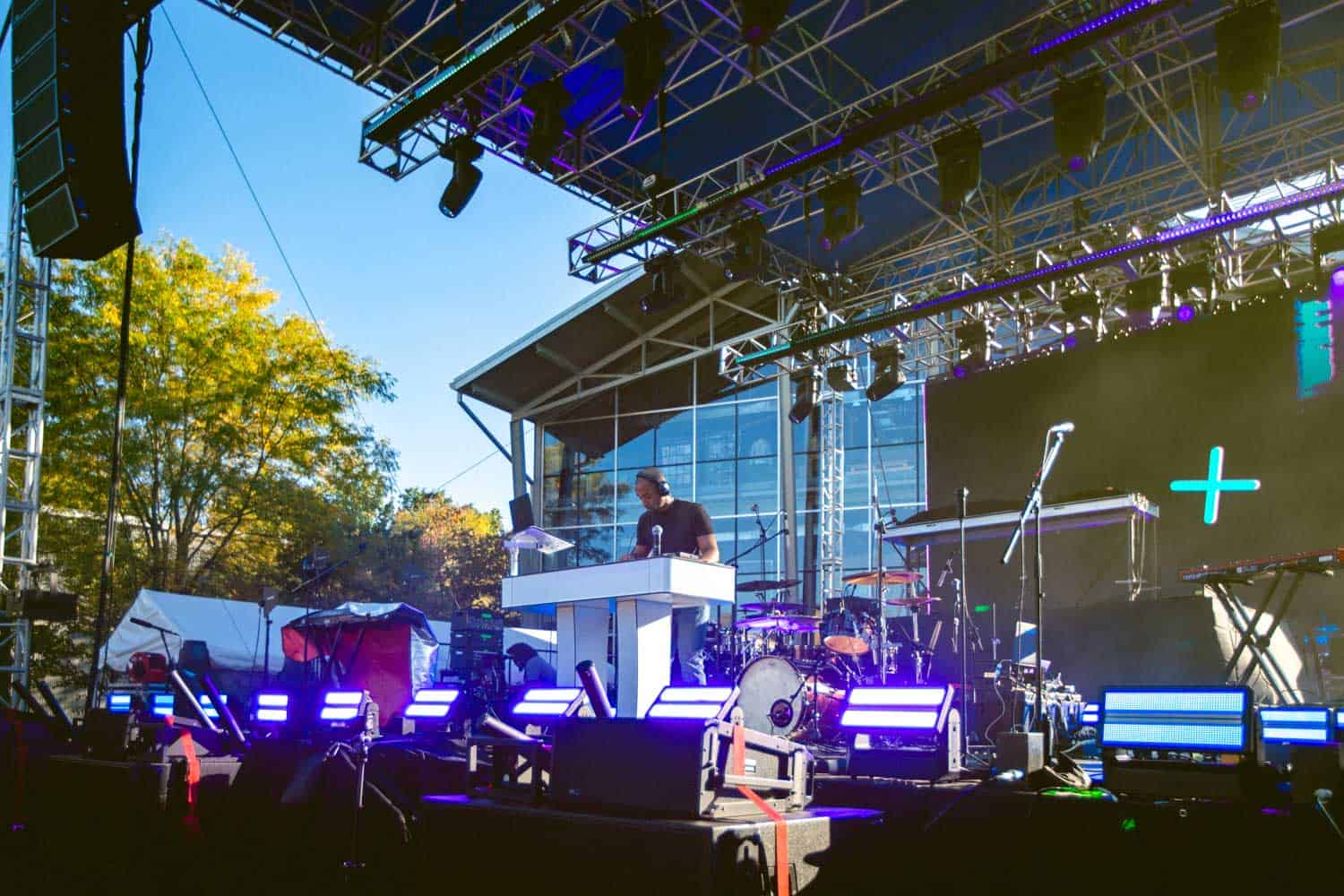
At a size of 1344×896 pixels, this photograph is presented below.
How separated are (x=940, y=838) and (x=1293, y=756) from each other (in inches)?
53.4

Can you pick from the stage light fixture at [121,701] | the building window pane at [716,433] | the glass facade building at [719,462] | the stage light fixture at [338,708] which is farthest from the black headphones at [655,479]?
the building window pane at [716,433]

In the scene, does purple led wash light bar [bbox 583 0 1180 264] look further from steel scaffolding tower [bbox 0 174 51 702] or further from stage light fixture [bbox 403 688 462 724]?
steel scaffolding tower [bbox 0 174 51 702]

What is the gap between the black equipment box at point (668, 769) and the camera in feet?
9.95

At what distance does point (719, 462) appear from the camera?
20.1 meters

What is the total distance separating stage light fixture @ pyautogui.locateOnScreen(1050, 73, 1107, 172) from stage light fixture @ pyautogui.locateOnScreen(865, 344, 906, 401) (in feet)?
18.7

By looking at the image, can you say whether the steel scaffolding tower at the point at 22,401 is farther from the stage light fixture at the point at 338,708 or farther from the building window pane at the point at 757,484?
the building window pane at the point at 757,484

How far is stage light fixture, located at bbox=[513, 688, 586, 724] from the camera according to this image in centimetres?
675

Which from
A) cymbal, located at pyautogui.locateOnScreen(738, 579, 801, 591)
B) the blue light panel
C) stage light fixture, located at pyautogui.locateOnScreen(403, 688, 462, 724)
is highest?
cymbal, located at pyautogui.locateOnScreen(738, 579, 801, 591)

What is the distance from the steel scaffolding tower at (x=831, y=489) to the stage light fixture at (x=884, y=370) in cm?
184

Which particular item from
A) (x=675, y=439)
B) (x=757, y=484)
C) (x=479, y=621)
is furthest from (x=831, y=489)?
(x=479, y=621)

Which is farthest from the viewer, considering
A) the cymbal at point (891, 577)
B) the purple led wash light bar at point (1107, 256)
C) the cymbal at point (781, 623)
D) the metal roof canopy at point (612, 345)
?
the metal roof canopy at point (612, 345)

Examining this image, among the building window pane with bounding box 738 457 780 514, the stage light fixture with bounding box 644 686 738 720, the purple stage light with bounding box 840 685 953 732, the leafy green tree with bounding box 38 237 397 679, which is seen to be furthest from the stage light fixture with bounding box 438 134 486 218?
the building window pane with bounding box 738 457 780 514

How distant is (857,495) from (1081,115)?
11.0 meters

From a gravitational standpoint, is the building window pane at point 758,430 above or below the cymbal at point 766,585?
above
